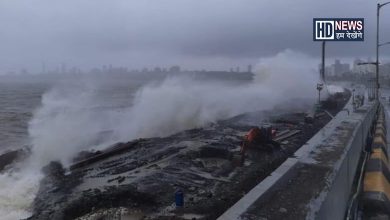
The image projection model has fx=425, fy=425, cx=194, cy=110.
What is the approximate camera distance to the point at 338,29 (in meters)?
31.7

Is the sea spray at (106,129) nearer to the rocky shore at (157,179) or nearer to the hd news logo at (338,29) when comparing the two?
the rocky shore at (157,179)

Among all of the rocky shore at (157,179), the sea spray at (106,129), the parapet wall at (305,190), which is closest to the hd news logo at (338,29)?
the sea spray at (106,129)

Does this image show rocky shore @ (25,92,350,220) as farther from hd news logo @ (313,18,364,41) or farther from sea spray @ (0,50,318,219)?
hd news logo @ (313,18,364,41)

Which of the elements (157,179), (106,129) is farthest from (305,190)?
(106,129)

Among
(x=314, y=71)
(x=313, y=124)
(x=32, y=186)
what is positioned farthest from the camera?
(x=314, y=71)

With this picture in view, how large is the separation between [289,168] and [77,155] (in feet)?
35.3

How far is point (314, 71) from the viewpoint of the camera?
57031 mm

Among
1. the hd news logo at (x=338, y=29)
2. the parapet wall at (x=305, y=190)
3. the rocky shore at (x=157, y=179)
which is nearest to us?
the parapet wall at (x=305, y=190)

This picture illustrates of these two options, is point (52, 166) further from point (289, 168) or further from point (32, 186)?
point (289, 168)

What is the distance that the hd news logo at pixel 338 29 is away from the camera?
102ft

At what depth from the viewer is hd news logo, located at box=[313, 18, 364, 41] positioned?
31.0 metres

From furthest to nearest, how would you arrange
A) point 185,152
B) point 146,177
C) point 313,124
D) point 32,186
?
1. point 313,124
2. point 185,152
3. point 32,186
4. point 146,177

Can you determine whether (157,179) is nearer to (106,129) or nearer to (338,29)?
(106,129)

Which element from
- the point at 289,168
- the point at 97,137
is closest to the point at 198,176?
the point at 289,168
